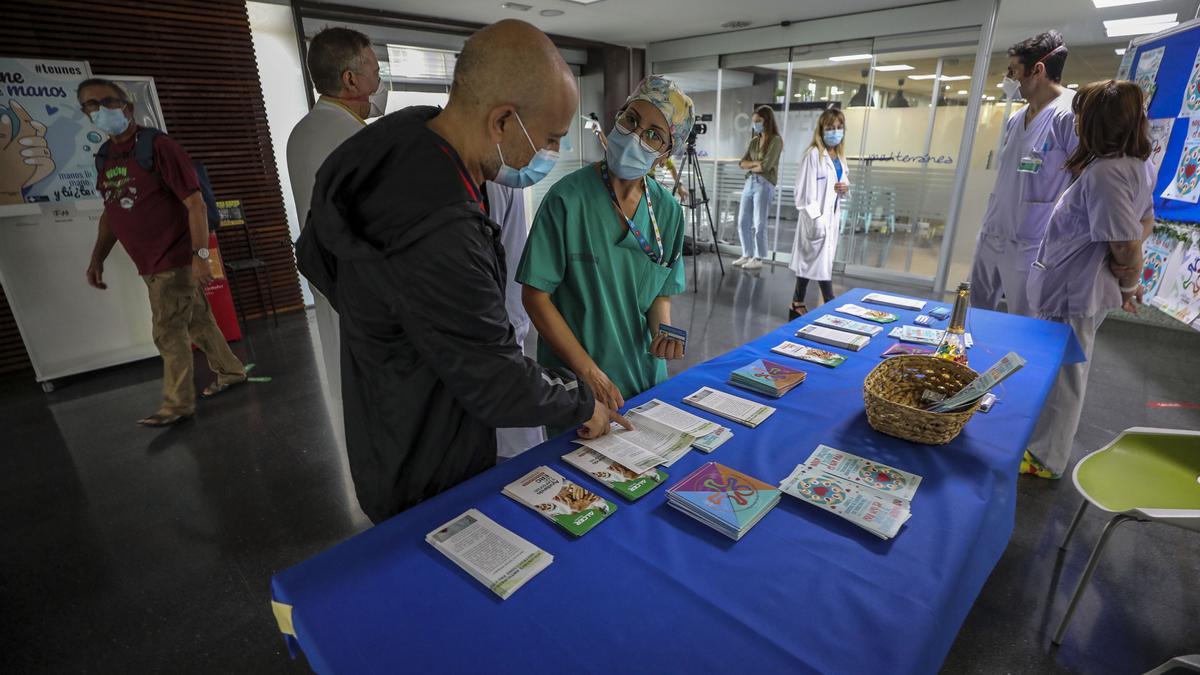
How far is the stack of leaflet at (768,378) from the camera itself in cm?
154

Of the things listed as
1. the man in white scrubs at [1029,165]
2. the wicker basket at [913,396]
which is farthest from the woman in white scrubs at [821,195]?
the wicker basket at [913,396]

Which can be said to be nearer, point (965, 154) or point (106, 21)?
point (106, 21)

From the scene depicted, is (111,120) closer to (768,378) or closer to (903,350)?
(768,378)

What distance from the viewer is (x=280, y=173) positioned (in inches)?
205

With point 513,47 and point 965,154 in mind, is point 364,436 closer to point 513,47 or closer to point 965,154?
point 513,47

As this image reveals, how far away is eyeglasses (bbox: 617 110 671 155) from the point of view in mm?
1498

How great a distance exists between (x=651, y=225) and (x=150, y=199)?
300 centimetres

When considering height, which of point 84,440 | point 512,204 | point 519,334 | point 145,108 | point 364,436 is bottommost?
point 84,440

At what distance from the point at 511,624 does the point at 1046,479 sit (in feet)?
9.15

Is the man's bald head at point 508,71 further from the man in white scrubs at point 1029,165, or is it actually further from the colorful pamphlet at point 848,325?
the man in white scrubs at point 1029,165

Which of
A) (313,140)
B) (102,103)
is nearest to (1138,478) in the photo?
(313,140)

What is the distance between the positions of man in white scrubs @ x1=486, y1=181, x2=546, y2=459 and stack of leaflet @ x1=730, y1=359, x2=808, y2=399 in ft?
2.43

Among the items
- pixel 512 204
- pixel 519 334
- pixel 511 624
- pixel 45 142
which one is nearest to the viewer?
pixel 511 624

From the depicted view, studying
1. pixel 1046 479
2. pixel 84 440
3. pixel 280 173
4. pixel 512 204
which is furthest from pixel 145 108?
pixel 1046 479
